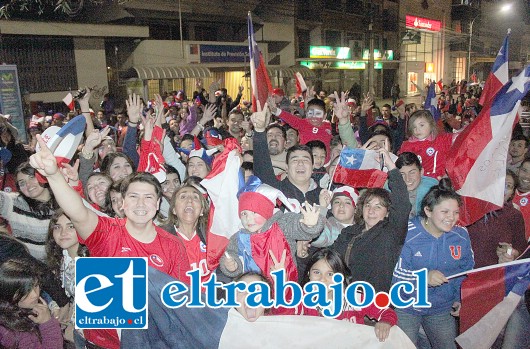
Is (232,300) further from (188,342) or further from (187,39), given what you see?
(187,39)

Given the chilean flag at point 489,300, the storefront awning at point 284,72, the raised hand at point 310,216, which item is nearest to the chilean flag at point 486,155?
the chilean flag at point 489,300

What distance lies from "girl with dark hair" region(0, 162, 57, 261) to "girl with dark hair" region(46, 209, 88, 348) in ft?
0.96

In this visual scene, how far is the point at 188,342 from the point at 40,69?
641 inches

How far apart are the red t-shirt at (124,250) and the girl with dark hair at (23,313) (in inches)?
12.5

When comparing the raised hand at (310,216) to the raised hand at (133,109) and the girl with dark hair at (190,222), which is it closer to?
the girl with dark hair at (190,222)

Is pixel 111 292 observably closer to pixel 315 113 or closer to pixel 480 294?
pixel 480 294

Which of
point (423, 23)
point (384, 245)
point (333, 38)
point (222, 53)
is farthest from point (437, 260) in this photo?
point (423, 23)

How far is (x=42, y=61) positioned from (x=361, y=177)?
15503 millimetres

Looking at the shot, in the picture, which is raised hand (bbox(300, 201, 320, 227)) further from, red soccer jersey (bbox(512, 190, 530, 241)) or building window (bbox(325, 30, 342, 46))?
building window (bbox(325, 30, 342, 46))

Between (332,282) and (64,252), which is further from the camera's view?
(64,252)

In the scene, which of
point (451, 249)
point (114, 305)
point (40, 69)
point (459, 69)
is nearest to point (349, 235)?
point (451, 249)

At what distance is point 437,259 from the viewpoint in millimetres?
3545

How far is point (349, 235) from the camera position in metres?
3.60

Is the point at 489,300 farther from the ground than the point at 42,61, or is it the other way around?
the point at 42,61
